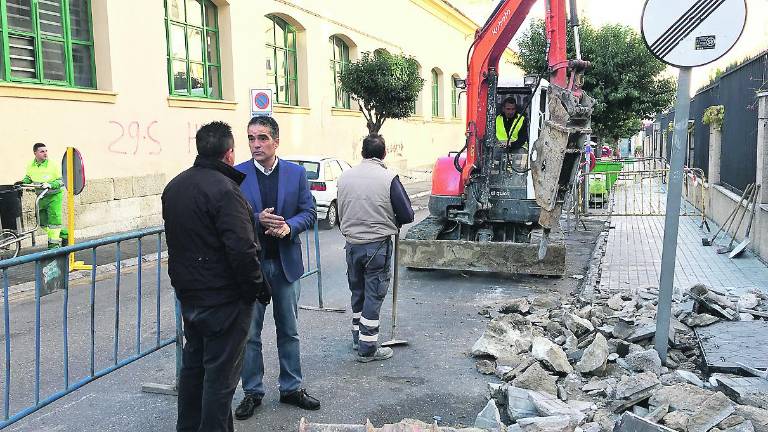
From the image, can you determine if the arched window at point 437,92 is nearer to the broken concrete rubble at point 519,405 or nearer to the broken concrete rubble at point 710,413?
the broken concrete rubble at point 519,405

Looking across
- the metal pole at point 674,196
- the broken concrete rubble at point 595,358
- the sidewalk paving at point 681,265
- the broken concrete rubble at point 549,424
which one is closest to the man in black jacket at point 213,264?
the broken concrete rubble at point 549,424

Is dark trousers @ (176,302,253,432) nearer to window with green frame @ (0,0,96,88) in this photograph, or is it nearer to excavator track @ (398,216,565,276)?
excavator track @ (398,216,565,276)

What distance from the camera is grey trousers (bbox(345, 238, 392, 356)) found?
18.2 ft

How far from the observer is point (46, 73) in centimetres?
1194

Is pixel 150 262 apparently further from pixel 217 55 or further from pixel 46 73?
pixel 217 55

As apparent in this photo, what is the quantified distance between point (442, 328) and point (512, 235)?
367cm

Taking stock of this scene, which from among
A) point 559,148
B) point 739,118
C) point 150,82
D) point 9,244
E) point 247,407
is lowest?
point 247,407

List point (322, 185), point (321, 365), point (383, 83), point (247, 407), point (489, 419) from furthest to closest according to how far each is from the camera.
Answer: point (383, 83) < point (322, 185) < point (321, 365) < point (247, 407) < point (489, 419)

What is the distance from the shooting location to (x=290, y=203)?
4.51m

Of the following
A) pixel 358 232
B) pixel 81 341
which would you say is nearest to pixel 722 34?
pixel 358 232

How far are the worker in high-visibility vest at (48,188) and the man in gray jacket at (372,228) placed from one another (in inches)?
275

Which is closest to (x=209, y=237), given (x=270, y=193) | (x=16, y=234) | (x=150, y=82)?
(x=270, y=193)

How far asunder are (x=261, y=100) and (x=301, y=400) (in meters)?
9.66

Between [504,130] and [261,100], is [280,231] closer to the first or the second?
[504,130]
